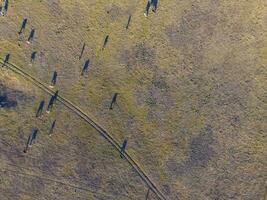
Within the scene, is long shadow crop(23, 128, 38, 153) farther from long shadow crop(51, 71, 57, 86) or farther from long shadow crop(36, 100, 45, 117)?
long shadow crop(51, 71, 57, 86)

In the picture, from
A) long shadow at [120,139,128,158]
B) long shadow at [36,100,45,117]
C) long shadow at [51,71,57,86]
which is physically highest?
long shadow at [51,71,57,86]

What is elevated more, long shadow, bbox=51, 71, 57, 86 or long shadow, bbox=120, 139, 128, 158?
long shadow, bbox=51, 71, 57, 86

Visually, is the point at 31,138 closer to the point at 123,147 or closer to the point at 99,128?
the point at 99,128

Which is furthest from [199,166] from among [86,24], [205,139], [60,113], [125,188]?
[86,24]

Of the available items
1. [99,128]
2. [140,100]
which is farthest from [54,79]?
[140,100]

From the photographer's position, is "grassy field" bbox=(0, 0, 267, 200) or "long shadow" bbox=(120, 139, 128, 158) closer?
"grassy field" bbox=(0, 0, 267, 200)

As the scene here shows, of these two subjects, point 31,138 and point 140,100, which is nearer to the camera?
point 140,100

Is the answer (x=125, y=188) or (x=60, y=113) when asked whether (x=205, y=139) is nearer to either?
(x=125, y=188)

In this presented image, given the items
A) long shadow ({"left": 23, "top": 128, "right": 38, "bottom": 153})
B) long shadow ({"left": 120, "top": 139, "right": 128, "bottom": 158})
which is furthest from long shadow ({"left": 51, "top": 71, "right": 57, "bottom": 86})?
long shadow ({"left": 120, "top": 139, "right": 128, "bottom": 158})
